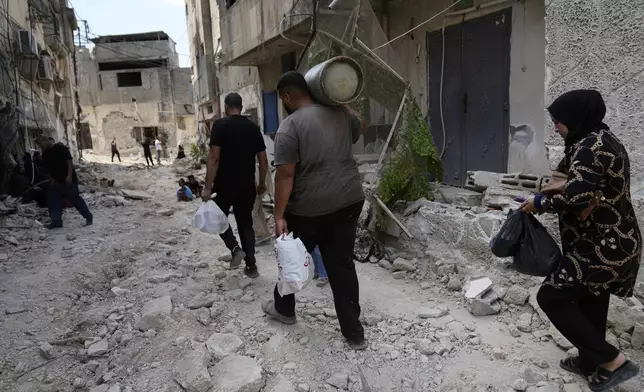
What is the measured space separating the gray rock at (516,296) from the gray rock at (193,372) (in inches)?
88.5

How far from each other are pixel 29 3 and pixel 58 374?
13.5 metres

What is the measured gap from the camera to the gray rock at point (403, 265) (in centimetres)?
429

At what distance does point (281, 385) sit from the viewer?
97.5 inches

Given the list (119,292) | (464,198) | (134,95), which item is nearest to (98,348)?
(119,292)

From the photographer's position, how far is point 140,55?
35062 millimetres

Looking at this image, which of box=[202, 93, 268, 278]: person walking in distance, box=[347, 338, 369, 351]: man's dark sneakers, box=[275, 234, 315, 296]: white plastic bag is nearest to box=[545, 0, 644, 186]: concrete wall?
box=[347, 338, 369, 351]: man's dark sneakers

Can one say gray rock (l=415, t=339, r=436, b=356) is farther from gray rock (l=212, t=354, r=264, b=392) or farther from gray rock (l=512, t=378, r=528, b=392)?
gray rock (l=212, t=354, r=264, b=392)

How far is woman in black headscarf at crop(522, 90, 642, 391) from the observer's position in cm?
207

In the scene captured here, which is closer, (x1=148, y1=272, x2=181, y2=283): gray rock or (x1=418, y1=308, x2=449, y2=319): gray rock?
(x1=418, y1=308, x2=449, y2=319): gray rock

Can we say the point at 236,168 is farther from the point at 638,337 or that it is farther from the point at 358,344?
the point at 638,337

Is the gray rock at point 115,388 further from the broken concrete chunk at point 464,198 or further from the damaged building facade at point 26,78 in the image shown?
the damaged building facade at point 26,78

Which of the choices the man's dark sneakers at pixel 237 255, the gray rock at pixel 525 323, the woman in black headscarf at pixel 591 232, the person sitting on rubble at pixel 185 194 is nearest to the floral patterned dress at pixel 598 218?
the woman in black headscarf at pixel 591 232

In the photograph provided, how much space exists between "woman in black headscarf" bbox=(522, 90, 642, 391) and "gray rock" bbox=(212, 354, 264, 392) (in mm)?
1605

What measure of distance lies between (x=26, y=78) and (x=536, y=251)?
13.0 metres
